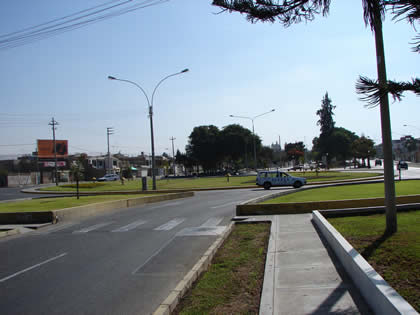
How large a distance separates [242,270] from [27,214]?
12162 millimetres

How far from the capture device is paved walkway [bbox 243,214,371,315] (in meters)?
4.84

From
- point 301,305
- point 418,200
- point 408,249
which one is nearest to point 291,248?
point 408,249

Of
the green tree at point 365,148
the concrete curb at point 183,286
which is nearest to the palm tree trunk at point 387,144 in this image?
the concrete curb at point 183,286

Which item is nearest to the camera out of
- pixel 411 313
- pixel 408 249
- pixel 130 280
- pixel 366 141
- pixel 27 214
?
pixel 411 313

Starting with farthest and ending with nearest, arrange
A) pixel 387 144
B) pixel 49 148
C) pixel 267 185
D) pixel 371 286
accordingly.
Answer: pixel 49 148 → pixel 267 185 → pixel 387 144 → pixel 371 286

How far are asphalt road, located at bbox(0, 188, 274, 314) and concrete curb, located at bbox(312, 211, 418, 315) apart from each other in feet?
9.51

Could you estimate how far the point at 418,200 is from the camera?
1288 centimetres

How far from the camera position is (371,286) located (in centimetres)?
452

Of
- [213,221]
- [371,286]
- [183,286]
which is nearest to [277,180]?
[213,221]

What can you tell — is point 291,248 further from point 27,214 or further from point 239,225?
point 27,214

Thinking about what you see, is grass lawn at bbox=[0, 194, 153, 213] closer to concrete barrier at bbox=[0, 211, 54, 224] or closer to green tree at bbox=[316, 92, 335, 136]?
concrete barrier at bbox=[0, 211, 54, 224]

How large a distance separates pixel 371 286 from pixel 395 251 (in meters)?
2.14

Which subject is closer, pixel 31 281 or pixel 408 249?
pixel 408 249

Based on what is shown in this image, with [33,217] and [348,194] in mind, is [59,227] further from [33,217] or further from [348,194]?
[348,194]
